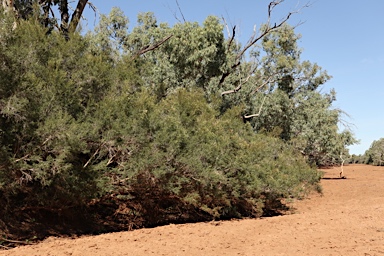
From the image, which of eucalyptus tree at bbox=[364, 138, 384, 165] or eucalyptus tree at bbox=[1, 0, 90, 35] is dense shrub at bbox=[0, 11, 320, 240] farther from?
eucalyptus tree at bbox=[364, 138, 384, 165]

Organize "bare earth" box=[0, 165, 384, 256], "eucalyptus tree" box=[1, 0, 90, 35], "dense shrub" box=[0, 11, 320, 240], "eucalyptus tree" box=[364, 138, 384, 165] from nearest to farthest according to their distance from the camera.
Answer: "bare earth" box=[0, 165, 384, 256]
"dense shrub" box=[0, 11, 320, 240]
"eucalyptus tree" box=[1, 0, 90, 35]
"eucalyptus tree" box=[364, 138, 384, 165]

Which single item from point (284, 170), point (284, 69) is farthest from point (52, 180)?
point (284, 69)

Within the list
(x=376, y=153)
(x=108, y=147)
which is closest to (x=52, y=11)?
(x=108, y=147)

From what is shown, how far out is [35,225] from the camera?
9.41 meters

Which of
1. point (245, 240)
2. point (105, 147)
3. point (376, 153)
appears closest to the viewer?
point (245, 240)

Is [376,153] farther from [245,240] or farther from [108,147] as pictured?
[108,147]

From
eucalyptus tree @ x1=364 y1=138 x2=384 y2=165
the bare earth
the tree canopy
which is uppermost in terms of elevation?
eucalyptus tree @ x1=364 y1=138 x2=384 y2=165

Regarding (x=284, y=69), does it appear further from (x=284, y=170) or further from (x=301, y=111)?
(x=284, y=170)

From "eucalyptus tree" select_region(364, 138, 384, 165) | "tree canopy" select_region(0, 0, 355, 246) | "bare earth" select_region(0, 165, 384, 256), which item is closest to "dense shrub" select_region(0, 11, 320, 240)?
"tree canopy" select_region(0, 0, 355, 246)

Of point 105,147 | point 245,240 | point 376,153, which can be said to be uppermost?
point 376,153

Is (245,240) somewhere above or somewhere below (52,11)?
below

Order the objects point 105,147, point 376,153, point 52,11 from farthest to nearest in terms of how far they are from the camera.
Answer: point 376,153 < point 52,11 < point 105,147

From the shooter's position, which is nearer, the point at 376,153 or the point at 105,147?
the point at 105,147

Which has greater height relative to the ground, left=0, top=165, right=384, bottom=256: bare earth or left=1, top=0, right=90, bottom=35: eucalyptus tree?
left=1, top=0, right=90, bottom=35: eucalyptus tree
